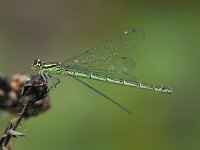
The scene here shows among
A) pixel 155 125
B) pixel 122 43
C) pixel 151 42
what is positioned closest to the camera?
pixel 122 43

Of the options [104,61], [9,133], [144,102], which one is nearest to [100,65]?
[104,61]

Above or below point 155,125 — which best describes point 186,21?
above

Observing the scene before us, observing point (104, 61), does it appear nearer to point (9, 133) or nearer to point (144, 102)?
point (144, 102)

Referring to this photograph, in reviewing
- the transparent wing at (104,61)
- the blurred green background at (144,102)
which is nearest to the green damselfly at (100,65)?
the transparent wing at (104,61)

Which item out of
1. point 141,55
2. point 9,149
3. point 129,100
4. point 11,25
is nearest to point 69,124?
point 129,100

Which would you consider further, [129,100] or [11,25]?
[11,25]

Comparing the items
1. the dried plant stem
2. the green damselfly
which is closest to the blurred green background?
the green damselfly

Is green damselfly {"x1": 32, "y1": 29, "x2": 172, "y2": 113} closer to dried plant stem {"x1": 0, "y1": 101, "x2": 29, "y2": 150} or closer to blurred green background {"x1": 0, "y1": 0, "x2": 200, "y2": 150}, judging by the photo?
blurred green background {"x1": 0, "y1": 0, "x2": 200, "y2": 150}

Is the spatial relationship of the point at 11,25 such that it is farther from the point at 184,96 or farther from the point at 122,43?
the point at 122,43
